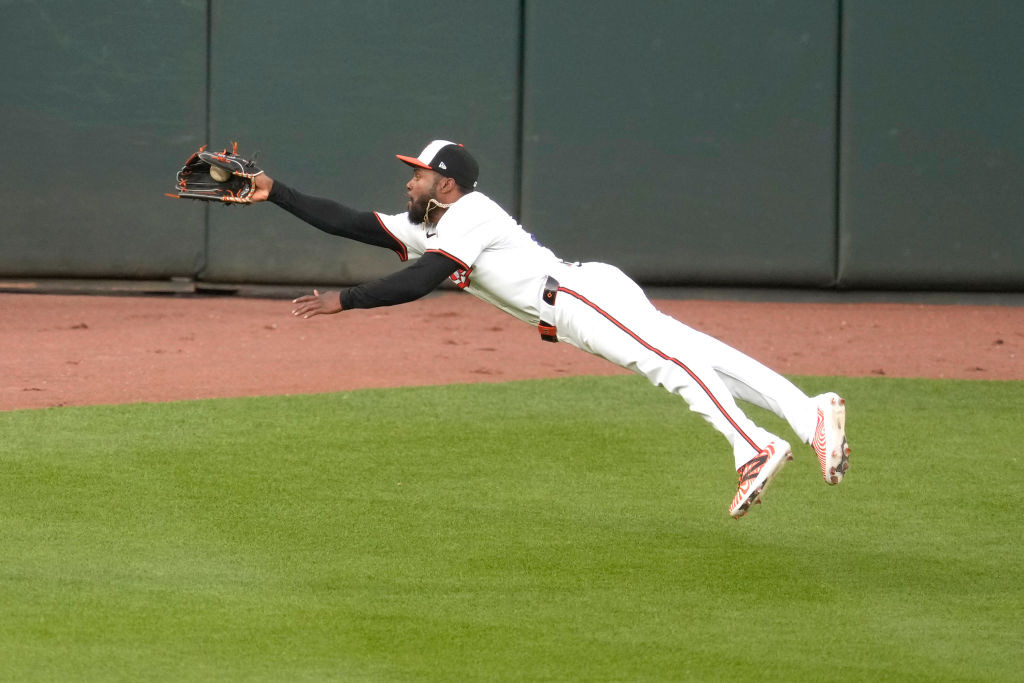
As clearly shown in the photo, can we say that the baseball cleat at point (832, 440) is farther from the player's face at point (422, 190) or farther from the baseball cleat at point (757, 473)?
the player's face at point (422, 190)

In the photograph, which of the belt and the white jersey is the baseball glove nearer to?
the white jersey

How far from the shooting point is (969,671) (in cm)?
358

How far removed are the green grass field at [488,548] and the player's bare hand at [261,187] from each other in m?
1.17

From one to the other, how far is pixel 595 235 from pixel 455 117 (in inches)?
59.2

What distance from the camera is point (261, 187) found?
17.4 ft

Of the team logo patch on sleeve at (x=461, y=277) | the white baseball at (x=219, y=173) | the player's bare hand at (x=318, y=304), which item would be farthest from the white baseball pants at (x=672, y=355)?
the white baseball at (x=219, y=173)

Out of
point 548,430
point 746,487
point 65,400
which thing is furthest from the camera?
point 65,400

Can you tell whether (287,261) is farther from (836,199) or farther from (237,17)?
(836,199)

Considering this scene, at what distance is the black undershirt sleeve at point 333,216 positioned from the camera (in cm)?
542

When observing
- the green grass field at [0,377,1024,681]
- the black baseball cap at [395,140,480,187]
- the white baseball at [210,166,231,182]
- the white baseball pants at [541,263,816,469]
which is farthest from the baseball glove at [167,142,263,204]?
the white baseball pants at [541,263,816,469]

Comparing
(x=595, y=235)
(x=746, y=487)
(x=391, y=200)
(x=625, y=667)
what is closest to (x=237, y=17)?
(x=391, y=200)

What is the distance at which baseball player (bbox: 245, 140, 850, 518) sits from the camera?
456 centimetres

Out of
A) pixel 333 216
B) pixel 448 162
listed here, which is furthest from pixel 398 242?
pixel 448 162

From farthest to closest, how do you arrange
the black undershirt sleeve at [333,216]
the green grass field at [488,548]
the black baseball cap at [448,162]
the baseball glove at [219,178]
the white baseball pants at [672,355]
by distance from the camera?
the black undershirt sleeve at [333,216], the baseball glove at [219,178], the black baseball cap at [448,162], the white baseball pants at [672,355], the green grass field at [488,548]
